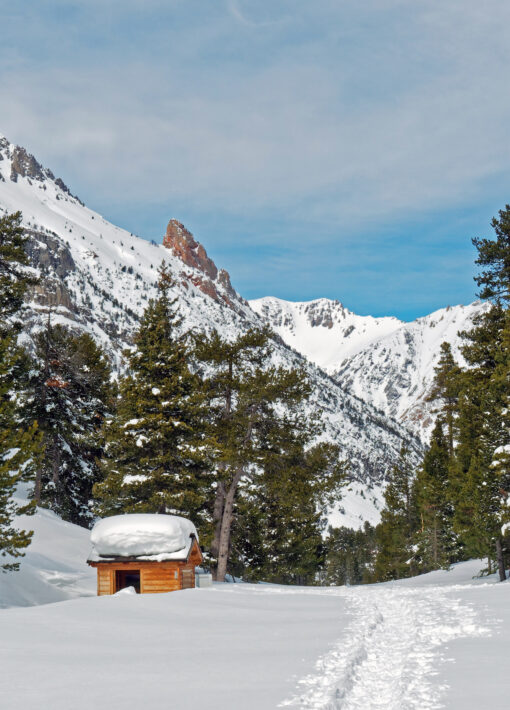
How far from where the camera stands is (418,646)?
11.1 m

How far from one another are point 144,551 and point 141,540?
1.30 ft

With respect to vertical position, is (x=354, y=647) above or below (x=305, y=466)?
below

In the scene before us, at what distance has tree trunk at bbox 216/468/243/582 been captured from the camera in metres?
28.5

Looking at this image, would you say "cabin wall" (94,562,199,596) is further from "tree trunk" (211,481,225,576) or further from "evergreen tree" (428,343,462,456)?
"evergreen tree" (428,343,462,456)

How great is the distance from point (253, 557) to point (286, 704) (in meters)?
32.9

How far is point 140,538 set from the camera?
21.6 metres

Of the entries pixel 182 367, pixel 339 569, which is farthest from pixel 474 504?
pixel 339 569

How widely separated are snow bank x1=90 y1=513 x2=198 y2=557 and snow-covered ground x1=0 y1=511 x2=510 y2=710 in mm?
3636

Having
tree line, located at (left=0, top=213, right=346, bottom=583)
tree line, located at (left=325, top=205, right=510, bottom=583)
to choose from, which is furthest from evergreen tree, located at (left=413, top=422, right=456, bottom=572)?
tree line, located at (left=0, top=213, right=346, bottom=583)

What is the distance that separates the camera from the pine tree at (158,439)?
27.3 meters

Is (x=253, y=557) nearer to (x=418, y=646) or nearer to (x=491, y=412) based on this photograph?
(x=491, y=412)

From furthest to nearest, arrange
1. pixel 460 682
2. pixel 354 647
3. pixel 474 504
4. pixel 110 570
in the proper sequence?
pixel 474 504 → pixel 110 570 → pixel 354 647 → pixel 460 682

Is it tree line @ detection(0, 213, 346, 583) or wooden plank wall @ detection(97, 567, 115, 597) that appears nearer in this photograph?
wooden plank wall @ detection(97, 567, 115, 597)

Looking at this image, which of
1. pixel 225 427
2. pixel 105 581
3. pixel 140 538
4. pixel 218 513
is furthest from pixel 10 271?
pixel 218 513
